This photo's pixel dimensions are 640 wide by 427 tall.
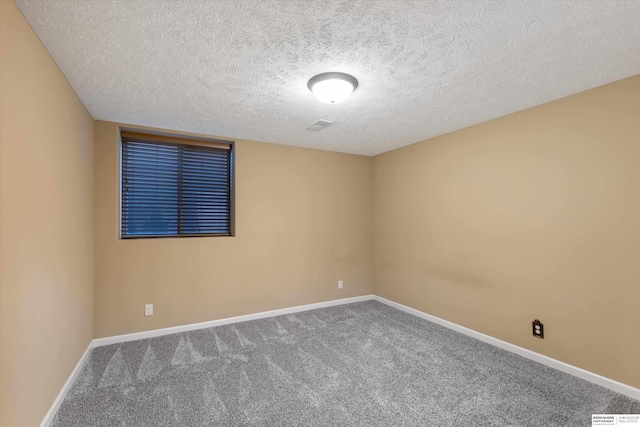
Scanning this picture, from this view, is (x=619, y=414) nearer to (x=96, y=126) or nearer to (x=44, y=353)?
(x=44, y=353)

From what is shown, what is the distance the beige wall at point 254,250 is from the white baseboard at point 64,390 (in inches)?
16.5

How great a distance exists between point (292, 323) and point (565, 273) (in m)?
2.84

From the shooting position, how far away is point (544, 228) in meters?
2.52

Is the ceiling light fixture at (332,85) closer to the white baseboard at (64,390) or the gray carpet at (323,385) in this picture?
the gray carpet at (323,385)

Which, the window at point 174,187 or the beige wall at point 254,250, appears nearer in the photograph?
the beige wall at point 254,250

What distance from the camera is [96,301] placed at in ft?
9.41

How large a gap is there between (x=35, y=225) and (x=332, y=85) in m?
2.02

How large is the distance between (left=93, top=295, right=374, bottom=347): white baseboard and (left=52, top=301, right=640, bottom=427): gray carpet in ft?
0.34

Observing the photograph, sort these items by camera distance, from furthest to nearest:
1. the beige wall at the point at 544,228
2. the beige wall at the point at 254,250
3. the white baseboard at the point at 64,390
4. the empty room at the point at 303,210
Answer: the beige wall at the point at 254,250, the beige wall at the point at 544,228, the white baseboard at the point at 64,390, the empty room at the point at 303,210

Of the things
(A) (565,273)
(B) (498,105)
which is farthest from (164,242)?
(A) (565,273)

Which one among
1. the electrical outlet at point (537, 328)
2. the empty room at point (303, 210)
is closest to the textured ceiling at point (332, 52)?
the empty room at point (303, 210)

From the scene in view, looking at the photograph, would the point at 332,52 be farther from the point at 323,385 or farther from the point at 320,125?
the point at 323,385

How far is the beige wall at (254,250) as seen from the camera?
2922mm

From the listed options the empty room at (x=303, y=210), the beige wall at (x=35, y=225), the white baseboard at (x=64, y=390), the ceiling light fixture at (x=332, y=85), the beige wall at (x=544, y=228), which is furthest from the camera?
the beige wall at (x=544, y=228)
